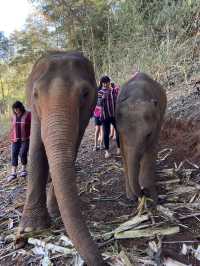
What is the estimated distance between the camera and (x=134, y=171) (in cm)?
552

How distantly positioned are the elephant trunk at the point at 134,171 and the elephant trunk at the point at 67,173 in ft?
3.94

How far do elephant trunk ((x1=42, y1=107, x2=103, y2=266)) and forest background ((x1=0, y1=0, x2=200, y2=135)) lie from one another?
5228mm

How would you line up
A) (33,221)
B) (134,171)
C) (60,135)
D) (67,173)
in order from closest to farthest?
1. (67,173)
2. (60,135)
3. (33,221)
4. (134,171)

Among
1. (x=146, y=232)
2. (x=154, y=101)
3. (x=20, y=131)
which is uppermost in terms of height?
(x=154, y=101)

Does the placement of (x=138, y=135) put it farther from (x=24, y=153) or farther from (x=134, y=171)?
(x=24, y=153)

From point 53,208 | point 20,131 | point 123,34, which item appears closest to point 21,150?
point 20,131

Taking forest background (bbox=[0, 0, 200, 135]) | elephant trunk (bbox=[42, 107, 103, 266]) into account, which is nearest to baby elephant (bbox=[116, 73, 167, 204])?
elephant trunk (bbox=[42, 107, 103, 266])

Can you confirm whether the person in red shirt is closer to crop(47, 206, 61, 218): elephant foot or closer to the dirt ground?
the dirt ground

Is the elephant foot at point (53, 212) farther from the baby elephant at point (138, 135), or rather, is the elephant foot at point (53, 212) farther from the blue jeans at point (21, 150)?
the blue jeans at point (21, 150)

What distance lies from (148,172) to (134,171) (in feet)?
2.56

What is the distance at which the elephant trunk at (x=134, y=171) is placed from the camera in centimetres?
551

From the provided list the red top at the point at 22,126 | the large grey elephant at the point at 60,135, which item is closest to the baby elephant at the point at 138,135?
the large grey elephant at the point at 60,135

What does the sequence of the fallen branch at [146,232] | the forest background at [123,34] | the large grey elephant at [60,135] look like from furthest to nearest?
the forest background at [123,34], the fallen branch at [146,232], the large grey elephant at [60,135]

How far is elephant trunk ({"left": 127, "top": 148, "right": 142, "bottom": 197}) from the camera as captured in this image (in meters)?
5.51
